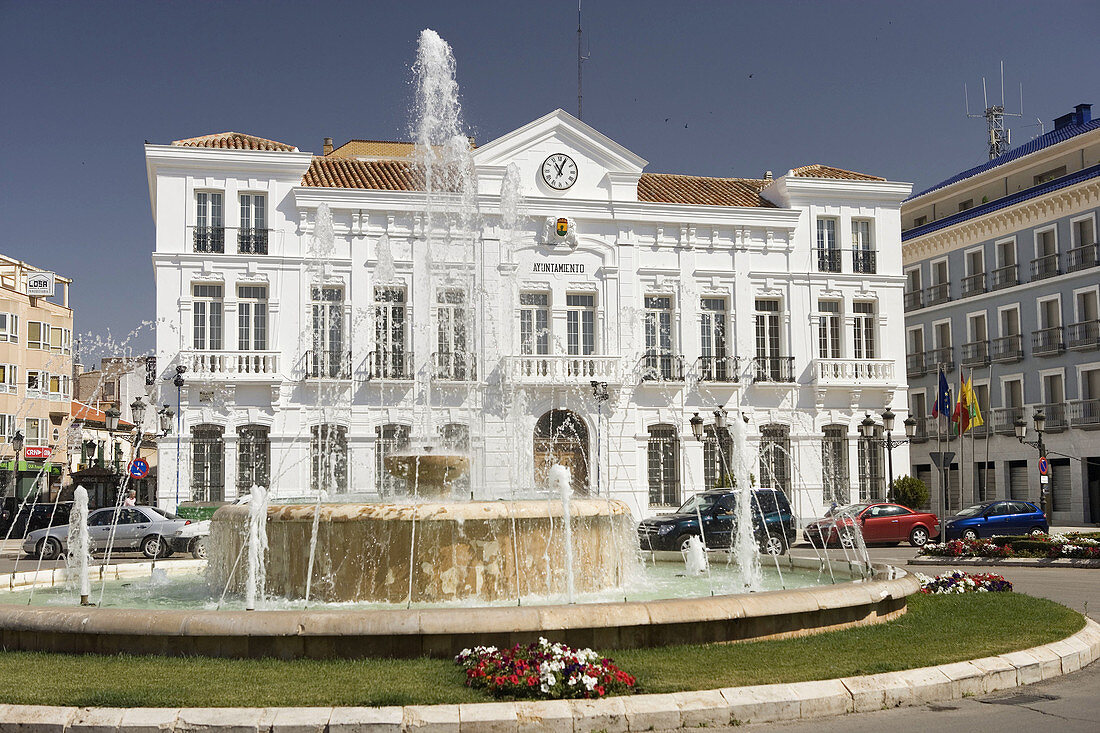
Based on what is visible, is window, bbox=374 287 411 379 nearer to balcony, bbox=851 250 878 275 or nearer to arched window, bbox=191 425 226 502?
arched window, bbox=191 425 226 502

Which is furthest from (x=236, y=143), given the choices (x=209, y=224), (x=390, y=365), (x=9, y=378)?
(x=9, y=378)

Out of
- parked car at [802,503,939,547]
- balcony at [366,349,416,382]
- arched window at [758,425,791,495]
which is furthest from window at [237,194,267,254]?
parked car at [802,503,939,547]

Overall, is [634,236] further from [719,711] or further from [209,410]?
[719,711]

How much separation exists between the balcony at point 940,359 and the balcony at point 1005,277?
372 centimetres

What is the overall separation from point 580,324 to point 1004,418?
2031 cm

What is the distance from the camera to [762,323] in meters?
35.5

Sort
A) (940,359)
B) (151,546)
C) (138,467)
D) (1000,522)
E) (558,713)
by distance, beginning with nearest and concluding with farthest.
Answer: (558,713) < (151,546) < (138,467) < (1000,522) < (940,359)

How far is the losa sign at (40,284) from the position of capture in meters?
56.5

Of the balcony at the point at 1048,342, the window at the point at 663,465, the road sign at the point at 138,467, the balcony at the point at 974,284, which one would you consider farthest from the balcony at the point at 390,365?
the balcony at the point at 974,284

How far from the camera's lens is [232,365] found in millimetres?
30781

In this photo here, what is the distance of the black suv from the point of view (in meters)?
22.0

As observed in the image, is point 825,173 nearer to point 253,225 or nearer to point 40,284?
point 253,225

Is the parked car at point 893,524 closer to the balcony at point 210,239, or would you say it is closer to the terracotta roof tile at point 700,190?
the terracotta roof tile at point 700,190

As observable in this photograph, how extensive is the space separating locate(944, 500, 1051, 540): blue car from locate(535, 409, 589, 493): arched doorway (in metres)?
11.1
